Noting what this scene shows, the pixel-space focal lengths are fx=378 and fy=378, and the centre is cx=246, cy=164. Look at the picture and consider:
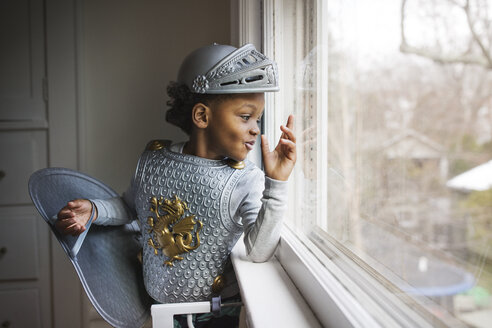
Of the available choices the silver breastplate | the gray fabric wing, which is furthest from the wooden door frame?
the silver breastplate

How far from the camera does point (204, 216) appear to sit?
67 centimetres

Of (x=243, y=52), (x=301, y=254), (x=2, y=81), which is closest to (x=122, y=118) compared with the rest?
(x=2, y=81)

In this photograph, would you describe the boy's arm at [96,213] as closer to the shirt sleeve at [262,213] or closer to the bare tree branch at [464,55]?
the shirt sleeve at [262,213]

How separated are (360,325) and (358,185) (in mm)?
161

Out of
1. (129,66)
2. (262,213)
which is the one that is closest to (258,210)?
(262,213)

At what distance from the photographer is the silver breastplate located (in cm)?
67

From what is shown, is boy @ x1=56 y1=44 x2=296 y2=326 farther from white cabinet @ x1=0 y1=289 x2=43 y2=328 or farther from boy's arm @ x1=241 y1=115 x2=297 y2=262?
white cabinet @ x1=0 y1=289 x2=43 y2=328

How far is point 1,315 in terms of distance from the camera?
1.19m

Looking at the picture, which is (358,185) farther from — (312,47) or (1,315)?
(1,315)

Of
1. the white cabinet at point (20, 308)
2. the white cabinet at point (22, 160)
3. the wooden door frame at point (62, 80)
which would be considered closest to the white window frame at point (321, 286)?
the wooden door frame at point (62, 80)

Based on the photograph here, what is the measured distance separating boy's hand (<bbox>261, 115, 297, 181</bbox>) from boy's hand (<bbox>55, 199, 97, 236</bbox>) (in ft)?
1.28

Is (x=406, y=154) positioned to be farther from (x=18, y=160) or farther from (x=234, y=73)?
(x=18, y=160)

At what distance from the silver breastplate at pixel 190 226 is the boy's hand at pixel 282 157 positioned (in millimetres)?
106

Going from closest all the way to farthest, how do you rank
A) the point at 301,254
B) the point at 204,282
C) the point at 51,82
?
the point at 301,254 < the point at 204,282 < the point at 51,82
